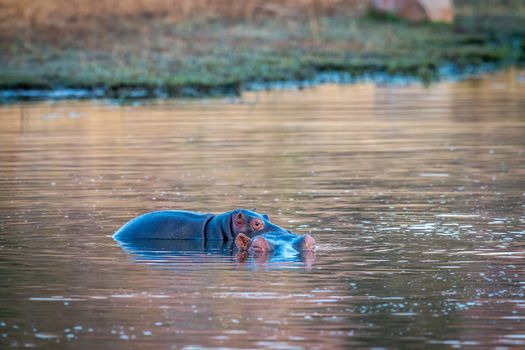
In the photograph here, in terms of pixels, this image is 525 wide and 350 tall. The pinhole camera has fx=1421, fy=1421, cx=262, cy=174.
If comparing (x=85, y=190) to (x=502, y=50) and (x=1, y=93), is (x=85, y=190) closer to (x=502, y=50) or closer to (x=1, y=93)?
(x=1, y=93)

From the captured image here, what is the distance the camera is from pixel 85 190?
52.5ft

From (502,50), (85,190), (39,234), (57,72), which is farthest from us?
(502,50)

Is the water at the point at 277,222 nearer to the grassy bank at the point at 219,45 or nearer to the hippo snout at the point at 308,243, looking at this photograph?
the hippo snout at the point at 308,243

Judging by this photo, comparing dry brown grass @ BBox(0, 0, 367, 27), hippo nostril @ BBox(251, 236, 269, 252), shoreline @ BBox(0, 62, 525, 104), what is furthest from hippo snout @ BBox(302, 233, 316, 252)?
dry brown grass @ BBox(0, 0, 367, 27)

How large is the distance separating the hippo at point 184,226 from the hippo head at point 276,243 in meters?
0.31

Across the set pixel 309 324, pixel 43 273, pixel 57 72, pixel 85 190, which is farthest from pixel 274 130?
pixel 309 324

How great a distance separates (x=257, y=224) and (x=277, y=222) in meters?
1.15

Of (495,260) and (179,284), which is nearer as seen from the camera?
(179,284)

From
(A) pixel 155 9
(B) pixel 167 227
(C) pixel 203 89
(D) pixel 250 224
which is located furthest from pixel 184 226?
(A) pixel 155 9

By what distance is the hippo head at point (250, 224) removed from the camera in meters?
12.0

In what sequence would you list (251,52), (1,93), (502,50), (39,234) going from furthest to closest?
(502,50)
(251,52)
(1,93)
(39,234)

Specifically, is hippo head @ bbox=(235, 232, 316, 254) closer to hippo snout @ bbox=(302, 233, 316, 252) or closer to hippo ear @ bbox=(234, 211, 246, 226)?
hippo snout @ bbox=(302, 233, 316, 252)

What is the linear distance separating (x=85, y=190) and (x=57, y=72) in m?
16.9

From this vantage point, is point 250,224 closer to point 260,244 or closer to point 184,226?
point 260,244
